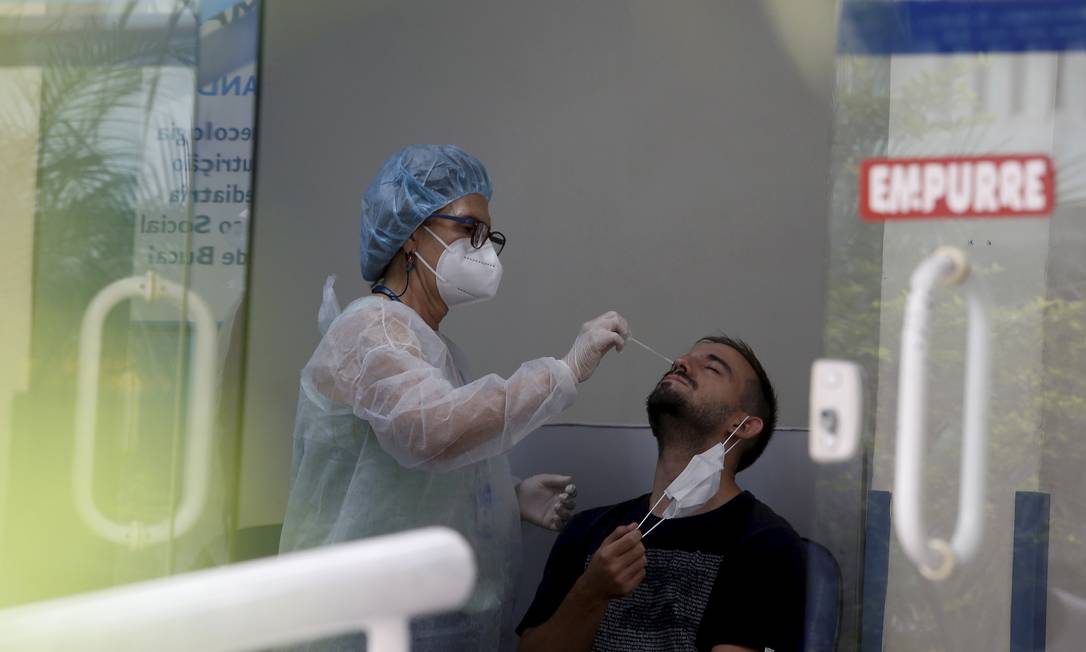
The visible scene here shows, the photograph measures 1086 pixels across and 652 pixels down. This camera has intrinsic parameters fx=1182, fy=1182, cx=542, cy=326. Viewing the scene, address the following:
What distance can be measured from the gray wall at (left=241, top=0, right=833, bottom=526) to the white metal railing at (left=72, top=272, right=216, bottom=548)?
1.91 feet

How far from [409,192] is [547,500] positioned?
64 centimetres

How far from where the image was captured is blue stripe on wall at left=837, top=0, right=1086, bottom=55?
121cm

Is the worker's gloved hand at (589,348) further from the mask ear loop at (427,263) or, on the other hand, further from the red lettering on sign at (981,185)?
the red lettering on sign at (981,185)

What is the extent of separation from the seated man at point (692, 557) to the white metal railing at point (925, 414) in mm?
715

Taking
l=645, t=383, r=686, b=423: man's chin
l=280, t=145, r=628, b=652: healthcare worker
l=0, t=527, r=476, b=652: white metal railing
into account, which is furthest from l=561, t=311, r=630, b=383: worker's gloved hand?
l=0, t=527, r=476, b=652: white metal railing

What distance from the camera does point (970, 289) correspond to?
1.22 metres

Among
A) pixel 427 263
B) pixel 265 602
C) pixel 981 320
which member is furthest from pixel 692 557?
pixel 265 602

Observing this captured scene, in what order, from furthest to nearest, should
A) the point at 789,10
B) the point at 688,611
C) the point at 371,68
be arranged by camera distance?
the point at 371,68 → the point at 789,10 → the point at 688,611

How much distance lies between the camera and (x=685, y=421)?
2.21m

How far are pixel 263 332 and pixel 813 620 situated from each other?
6.46 feet

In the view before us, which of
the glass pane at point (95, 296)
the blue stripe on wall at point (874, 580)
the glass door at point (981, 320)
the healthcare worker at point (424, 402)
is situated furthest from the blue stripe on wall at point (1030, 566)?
the glass pane at point (95, 296)

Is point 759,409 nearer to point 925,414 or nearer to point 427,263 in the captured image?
point 427,263

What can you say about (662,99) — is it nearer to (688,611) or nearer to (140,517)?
(688,611)

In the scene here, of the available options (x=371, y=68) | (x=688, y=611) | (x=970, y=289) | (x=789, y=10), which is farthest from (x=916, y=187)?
(x=371, y=68)
